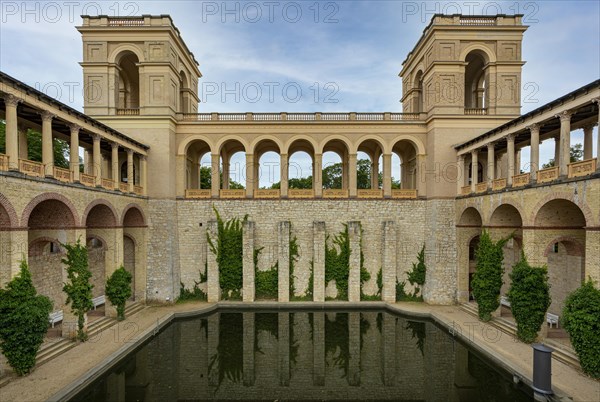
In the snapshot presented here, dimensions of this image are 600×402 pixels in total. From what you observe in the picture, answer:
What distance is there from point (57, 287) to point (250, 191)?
38.4 feet

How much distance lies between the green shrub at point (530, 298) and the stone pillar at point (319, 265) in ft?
33.8

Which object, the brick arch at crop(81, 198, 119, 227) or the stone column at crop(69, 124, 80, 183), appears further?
the brick arch at crop(81, 198, 119, 227)

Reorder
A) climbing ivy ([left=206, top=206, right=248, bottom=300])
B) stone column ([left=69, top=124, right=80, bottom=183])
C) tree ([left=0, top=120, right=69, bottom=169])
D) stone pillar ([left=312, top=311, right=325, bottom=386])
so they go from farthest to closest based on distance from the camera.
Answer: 1. tree ([left=0, top=120, right=69, bottom=169])
2. climbing ivy ([left=206, top=206, right=248, bottom=300])
3. stone column ([left=69, top=124, right=80, bottom=183])
4. stone pillar ([left=312, top=311, right=325, bottom=386])

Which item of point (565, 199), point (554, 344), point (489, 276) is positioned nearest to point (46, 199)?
point (489, 276)

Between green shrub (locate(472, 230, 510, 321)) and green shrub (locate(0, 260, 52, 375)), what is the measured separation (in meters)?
19.0

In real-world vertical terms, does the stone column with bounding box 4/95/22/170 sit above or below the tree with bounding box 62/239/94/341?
above

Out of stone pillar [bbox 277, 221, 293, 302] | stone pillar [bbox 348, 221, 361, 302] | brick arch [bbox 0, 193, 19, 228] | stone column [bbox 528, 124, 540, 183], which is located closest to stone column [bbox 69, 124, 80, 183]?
brick arch [bbox 0, 193, 19, 228]

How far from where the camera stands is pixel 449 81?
20656 mm

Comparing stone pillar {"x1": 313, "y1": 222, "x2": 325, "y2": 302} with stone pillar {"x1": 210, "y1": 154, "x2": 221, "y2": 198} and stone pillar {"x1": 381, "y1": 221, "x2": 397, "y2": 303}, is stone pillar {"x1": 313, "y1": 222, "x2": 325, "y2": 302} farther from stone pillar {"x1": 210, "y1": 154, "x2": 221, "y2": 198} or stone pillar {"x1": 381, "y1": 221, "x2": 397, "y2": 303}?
stone pillar {"x1": 210, "y1": 154, "x2": 221, "y2": 198}

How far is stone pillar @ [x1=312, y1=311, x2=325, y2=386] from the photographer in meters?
11.4

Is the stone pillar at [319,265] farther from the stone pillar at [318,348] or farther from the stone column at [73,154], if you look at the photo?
the stone column at [73,154]

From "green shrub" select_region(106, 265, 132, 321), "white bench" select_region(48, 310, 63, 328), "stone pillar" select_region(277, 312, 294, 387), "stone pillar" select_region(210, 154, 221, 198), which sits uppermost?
"stone pillar" select_region(210, 154, 221, 198)

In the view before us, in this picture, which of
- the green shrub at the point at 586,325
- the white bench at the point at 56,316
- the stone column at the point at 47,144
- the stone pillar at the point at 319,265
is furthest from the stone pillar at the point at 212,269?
the green shrub at the point at 586,325

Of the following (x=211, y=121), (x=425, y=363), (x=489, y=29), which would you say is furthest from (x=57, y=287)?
(x=489, y=29)
